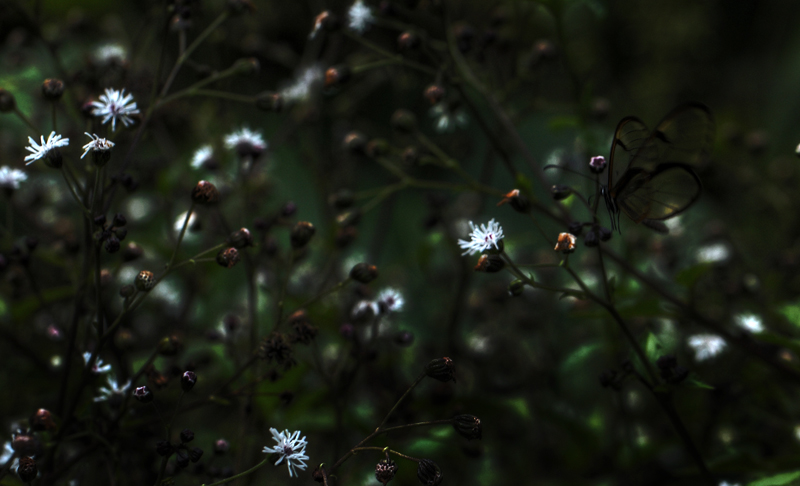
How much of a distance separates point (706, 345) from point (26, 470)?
28.4 inches

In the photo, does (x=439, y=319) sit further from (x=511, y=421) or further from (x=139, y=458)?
(x=139, y=458)

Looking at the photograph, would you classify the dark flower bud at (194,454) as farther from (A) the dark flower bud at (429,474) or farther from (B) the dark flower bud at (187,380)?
(A) the dark flower bud at (429,474)

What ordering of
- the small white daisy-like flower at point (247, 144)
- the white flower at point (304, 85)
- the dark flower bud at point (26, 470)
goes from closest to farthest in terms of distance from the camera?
the dark flower bud at point (26, 470), the small white daisy-like flower at point (247, 144), the white flower at point (304, 85)

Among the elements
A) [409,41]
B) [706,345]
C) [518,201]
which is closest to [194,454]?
[518,201]

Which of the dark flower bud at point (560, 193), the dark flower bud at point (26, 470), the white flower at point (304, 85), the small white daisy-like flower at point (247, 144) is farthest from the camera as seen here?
the white flower at point (304, 85)

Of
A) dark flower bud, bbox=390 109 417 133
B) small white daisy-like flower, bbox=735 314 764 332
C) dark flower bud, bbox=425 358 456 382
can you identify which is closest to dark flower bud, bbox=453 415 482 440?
dark flower bud, bbox=425 358 456 382

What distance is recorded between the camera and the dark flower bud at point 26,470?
16.2 inches

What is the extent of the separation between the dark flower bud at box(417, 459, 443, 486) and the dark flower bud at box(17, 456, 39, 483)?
0.28m

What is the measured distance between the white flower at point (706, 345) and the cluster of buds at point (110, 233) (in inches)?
26.2

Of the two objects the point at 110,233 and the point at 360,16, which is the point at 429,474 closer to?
the point at 110,233

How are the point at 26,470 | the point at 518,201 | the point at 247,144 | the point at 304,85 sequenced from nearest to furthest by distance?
the point at 26,470
the point at 518,201
the point at 247,144
the point at 304,85

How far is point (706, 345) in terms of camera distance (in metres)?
0.72

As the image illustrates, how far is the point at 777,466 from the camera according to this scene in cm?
56

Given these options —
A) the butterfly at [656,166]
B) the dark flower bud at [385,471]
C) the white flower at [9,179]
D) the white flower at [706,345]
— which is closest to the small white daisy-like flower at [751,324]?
the white flower at [706,345]
